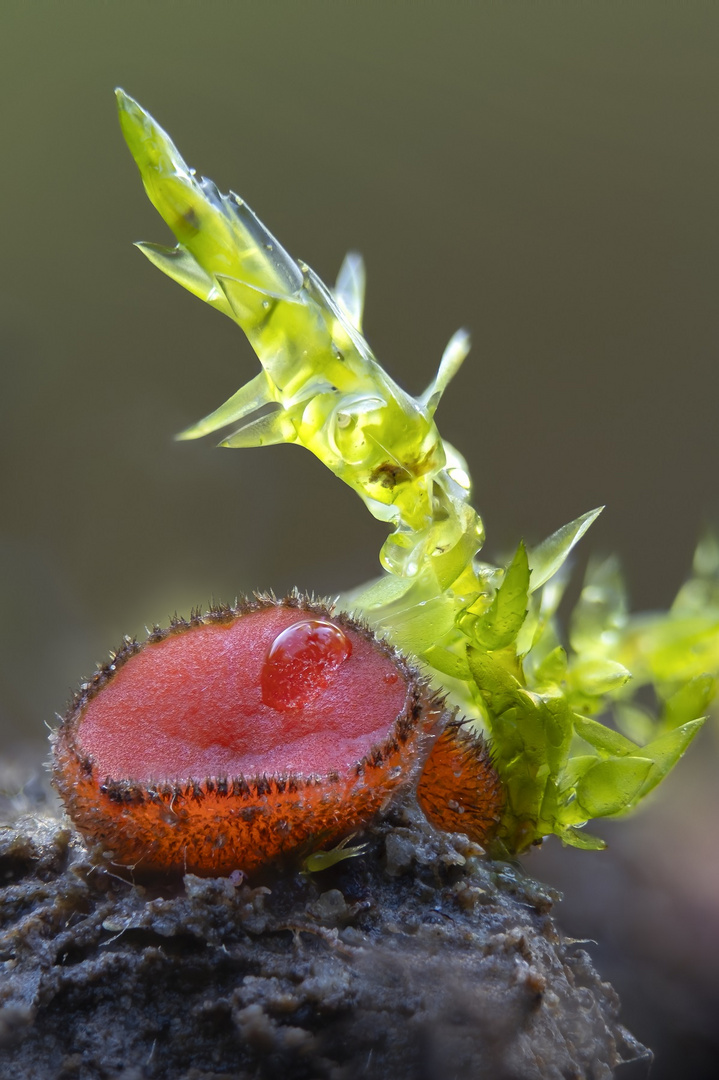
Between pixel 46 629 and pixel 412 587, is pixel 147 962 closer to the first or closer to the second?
pixel 412 587

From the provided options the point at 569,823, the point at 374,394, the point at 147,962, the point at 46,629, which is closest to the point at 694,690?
the point at 569,823

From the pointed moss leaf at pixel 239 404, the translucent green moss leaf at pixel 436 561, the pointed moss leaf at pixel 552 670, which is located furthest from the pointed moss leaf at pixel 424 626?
the pointed moss leaf at pixel 239 404

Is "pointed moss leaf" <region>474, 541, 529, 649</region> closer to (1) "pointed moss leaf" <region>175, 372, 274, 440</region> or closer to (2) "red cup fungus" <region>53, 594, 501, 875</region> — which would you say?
(2) "red cup fungus" <region>53, 594, 501, 875</region>

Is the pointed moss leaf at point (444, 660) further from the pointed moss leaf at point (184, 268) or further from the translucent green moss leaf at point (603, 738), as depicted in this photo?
the pointed moss leaf at point (184, 268)

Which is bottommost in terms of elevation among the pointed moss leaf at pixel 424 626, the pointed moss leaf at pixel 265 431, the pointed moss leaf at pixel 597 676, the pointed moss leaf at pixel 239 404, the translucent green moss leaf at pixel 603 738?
the translucent green moss leaf at pixel 603 738

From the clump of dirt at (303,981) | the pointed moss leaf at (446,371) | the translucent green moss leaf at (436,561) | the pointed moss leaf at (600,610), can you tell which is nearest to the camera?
the clump of dirt at (303,981)

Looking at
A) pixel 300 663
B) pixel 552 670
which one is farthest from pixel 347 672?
pixel 552 670

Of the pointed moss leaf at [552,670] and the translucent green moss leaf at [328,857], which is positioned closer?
the translucent green moss leaf at [328,857]
